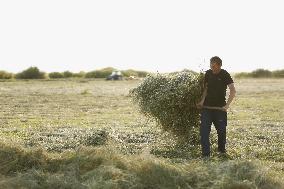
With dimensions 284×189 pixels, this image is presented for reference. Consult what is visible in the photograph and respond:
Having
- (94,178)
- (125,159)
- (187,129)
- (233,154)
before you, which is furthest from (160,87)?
(94,178)

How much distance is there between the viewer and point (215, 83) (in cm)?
1228

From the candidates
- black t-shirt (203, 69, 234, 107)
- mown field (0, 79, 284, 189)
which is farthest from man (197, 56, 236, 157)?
mown field (0, 79, 284, 189)

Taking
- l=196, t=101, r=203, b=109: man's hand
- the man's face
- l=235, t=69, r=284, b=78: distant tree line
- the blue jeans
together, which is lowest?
l=235, t=69, r=284, b=78: distant tree line

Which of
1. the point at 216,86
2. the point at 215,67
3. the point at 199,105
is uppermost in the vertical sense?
the point at 215,67

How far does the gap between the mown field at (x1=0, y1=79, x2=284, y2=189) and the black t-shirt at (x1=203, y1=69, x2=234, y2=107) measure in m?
1.14

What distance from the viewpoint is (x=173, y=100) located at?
13.0 meters

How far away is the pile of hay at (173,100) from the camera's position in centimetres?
1305

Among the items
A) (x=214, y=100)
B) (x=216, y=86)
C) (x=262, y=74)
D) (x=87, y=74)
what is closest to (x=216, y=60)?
(x=216, y=86)

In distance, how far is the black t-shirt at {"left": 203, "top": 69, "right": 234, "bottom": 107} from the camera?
12.3 m

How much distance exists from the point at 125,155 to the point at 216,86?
2618 millimetres

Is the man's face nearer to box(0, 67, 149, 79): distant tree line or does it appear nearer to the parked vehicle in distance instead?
box(0, 67, 149, 79): distant tree line

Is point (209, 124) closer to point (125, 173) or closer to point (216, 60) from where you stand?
point (216, 60)

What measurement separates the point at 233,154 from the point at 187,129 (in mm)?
1343

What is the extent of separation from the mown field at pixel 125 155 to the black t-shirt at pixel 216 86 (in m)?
1.14
